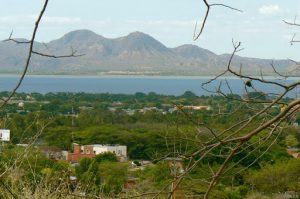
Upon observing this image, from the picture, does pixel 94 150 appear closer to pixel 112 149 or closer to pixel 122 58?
pixel 112 149

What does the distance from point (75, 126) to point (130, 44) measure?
124 meters

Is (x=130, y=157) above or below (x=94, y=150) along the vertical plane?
below

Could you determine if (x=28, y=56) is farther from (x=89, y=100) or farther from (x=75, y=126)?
(x=89, y=100)

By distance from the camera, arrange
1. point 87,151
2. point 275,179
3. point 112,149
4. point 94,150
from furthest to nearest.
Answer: point 112,149 < point 94,150 < point 87,151 < point 275,179

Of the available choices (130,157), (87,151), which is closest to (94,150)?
(87,151)

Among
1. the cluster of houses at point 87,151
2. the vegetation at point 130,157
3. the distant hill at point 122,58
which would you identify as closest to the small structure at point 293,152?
the vegetation at point 130,157

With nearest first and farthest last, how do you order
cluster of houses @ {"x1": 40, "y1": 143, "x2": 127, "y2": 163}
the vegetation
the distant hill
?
the vegetation → cluster of houses @ {"x1": 40, "y1": 143, "x2": 127, "y2": 163} → the distant hill

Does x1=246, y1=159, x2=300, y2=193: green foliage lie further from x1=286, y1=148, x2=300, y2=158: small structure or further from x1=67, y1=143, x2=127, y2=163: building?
x1=67, y1=143, x2=127, y2=163: building

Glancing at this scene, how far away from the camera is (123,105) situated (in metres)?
57.5

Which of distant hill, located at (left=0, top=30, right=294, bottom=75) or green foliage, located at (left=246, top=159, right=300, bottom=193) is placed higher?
distant hill, located at (left=0, top=30, right=294, bottom=75)

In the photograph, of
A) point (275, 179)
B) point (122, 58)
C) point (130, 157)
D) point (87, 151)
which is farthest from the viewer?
point (122, 58)

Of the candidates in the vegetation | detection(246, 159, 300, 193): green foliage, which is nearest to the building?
the vegetation

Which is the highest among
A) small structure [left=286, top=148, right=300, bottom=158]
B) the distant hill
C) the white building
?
the distant hill

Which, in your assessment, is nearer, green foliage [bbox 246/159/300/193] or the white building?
green foliage [bbox 246/159/300/193]
